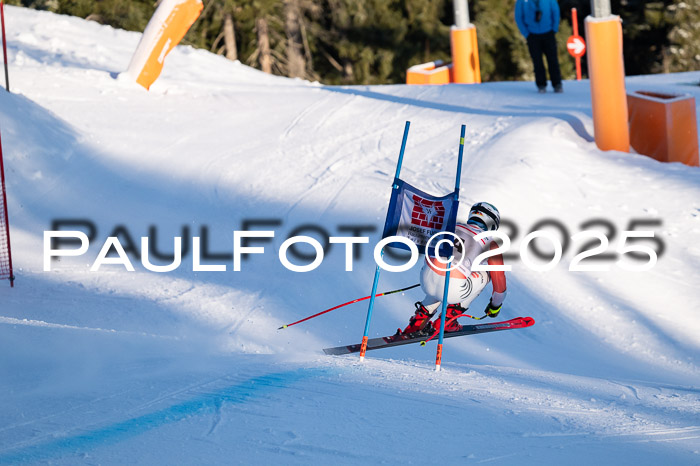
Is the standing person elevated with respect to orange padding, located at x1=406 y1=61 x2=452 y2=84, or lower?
elevated

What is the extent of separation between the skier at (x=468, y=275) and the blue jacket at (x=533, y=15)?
809 cm

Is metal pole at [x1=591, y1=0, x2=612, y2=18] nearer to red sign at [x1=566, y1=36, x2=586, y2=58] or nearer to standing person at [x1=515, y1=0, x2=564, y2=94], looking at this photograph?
standing person at [x1=515, y1=0, x2=564, y2=94]

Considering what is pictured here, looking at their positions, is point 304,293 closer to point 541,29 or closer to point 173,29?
point 173,29

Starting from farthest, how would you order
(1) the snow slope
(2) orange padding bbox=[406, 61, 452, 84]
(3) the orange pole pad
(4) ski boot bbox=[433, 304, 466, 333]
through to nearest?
(2) orange padding bbox=[406, 61, 452, 84] < (3) the orange pole pad < (4) ski boot bbox=[433, 304, 466, 333] < (1) the snow slope

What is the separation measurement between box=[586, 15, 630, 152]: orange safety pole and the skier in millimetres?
4933

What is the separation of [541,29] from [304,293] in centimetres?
739

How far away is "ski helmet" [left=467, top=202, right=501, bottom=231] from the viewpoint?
6539 millimetres

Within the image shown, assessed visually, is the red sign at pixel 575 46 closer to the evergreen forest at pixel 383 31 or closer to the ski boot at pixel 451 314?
the evergreen forest at pixel 383 31

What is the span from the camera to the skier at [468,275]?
21.2 ft

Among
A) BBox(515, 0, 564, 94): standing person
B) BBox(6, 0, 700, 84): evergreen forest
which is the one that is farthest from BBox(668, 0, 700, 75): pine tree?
BBox(515, 0, 564, 94): standing person

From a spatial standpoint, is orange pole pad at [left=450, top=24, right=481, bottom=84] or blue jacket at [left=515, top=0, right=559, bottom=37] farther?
orange pole pad at [left=450, top=24, right=481, bottom=84]

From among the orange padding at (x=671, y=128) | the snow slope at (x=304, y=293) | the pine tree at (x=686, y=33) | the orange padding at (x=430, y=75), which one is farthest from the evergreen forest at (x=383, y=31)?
the orange padding at (x=671, y=128)

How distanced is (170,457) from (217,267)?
4.92 meters

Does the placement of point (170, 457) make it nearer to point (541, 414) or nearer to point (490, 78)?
point (541, 414)
